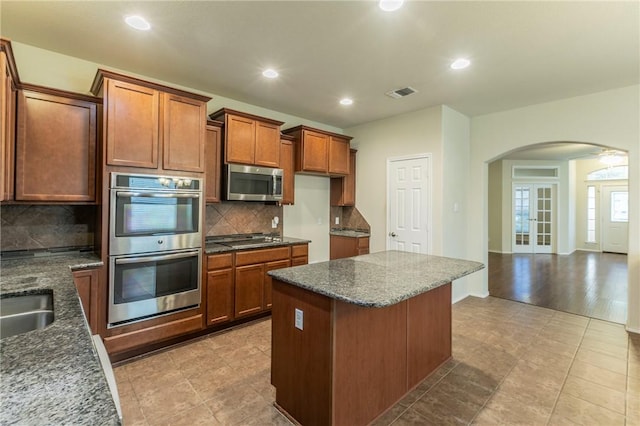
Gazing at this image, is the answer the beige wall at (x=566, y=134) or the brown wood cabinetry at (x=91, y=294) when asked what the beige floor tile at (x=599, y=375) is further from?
the brown wood cabinetry at (x=91, y=294)

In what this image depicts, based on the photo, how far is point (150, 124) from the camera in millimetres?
2846

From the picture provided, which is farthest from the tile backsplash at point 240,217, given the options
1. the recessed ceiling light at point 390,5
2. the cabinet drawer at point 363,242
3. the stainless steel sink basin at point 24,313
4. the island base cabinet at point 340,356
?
the recessed ceiling light at point 390,5

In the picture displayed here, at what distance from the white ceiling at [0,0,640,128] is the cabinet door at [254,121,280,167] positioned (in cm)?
45

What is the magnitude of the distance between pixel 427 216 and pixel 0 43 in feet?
14.5

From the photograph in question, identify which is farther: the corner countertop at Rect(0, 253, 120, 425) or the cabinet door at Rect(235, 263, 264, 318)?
the cabinet door at Rect(235, 263, 264, 318)

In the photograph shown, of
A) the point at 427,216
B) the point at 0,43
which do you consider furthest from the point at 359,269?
the point at 0,43

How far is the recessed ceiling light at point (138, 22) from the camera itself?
2.31 meters

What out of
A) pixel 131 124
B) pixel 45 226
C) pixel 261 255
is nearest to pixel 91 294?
pixel 45 226

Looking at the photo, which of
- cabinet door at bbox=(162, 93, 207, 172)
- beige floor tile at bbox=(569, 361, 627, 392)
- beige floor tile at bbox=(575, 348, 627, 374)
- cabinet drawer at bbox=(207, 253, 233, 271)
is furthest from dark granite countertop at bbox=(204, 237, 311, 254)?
beige floor tile at bbox=(575, 348, 627, 374)

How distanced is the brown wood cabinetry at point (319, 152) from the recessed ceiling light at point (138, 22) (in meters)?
2.29

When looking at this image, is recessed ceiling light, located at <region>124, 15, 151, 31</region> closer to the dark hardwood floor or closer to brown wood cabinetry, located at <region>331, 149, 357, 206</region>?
brown wood cabinetry, located at <region>331, 149, 357, 206</region>

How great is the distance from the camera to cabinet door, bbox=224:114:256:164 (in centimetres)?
361

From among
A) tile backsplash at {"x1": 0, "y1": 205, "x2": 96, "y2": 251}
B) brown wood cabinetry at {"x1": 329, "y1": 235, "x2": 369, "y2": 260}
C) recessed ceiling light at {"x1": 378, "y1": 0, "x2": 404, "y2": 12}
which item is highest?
recessed ceiling light at {"x1": 378, "y1": 0, "x2": 404, "y2": 12}

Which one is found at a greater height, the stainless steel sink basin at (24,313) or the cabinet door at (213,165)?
the cabinet door at (213,165)
